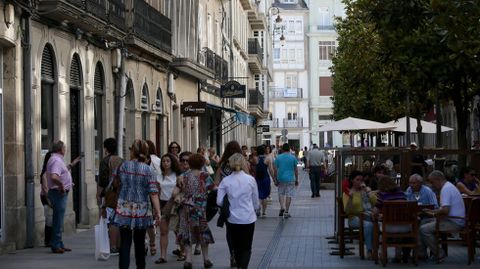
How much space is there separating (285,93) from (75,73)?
276ft

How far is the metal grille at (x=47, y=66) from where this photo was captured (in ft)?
63.1

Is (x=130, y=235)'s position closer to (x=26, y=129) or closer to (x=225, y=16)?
(x=26, y=129)

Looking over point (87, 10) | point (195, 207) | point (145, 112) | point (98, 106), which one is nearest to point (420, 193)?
point (195, 207)

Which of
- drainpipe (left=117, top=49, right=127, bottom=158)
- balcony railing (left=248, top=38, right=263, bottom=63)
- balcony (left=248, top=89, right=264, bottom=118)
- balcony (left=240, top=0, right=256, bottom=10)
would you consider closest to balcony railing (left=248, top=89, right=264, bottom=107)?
balcony (left=248, top=89, right=264, bottom=118)

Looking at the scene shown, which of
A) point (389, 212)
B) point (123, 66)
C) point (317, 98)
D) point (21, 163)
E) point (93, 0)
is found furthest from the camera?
point (317, 98)

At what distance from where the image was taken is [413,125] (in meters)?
37.2

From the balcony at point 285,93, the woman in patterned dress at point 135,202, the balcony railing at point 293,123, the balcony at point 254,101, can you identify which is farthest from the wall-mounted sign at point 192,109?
the balcony railing at point 293,123

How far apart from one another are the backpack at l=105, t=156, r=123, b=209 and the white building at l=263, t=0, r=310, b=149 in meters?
89.3

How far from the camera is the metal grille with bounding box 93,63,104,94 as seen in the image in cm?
2327

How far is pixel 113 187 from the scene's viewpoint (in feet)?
42.1

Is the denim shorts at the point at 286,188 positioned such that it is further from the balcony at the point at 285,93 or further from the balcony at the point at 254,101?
the balcony at the point at 285,93

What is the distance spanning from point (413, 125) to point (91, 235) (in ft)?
64.8

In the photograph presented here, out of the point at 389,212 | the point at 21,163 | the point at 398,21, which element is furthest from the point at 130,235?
the point at 398,21

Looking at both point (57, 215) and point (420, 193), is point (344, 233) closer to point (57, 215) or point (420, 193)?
point (420, 193)
